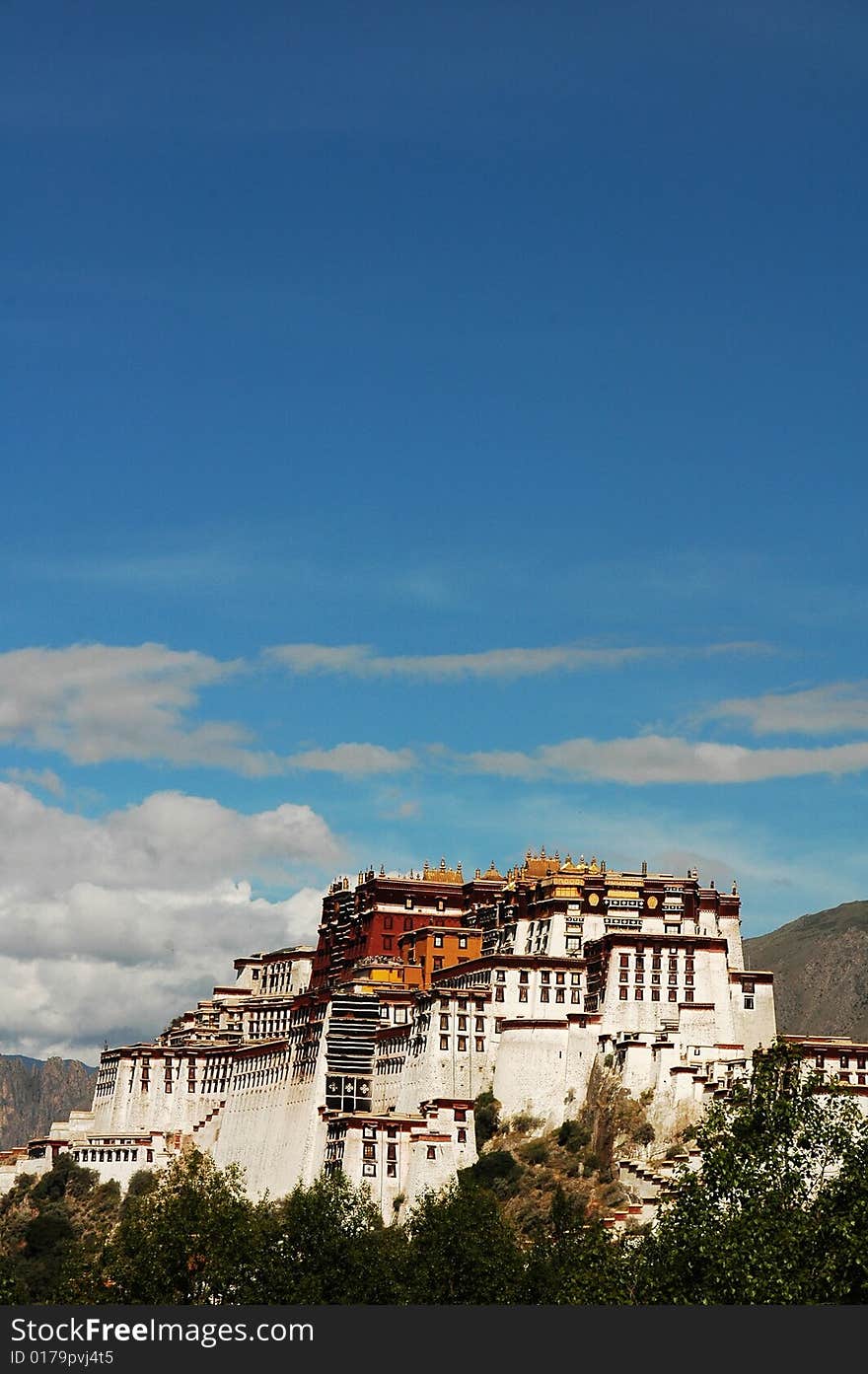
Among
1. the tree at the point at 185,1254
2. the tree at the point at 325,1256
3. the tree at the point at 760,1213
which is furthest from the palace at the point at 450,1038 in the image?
the tree at the point at 760,1213

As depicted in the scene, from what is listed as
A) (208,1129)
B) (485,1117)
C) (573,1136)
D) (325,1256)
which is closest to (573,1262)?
(325,1256)

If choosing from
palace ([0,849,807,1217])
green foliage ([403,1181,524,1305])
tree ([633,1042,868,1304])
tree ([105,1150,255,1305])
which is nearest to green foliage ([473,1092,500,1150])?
palace ([0,849,807,1217])

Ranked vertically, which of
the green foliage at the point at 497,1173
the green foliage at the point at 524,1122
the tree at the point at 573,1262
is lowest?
the tree at the point at 573,1262

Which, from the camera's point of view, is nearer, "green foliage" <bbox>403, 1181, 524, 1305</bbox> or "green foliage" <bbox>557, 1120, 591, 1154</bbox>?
"green foliage" <bbox>403, 1181, 524, 1305</bbox>

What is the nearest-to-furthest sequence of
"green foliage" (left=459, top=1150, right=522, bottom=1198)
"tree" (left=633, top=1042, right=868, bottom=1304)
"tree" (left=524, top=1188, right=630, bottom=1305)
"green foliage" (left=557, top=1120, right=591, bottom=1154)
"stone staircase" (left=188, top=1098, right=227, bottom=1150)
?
"tree" (left=633, top=1042, right=868, bottom=1304) < "tree" (left=524, top=1188, right=630, bottom=1305) < "green foliage" (left=459, top=1150, right=522, bottom=1198) < "green foliage" (left=557, top=1120, right=591, bottom=1154) < "stone staircase" (left=188, top=1098, right=227, bottom=1150)

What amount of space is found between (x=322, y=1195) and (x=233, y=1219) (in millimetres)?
12035

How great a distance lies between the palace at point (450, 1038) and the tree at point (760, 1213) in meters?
36.7

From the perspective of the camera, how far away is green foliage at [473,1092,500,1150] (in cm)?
13338

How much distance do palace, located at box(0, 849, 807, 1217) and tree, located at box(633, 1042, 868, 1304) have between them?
120 ft

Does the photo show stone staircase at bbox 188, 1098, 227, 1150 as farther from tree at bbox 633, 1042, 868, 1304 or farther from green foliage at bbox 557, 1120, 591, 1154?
tree at bbox 633, 1042, 868, 1304

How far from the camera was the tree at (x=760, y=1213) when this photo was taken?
74.3 m

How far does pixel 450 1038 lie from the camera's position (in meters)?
137

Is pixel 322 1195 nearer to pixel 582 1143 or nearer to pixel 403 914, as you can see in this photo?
pixel 582 1143

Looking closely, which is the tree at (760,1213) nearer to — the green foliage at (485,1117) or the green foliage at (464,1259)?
the green foliage at (464,1259)
